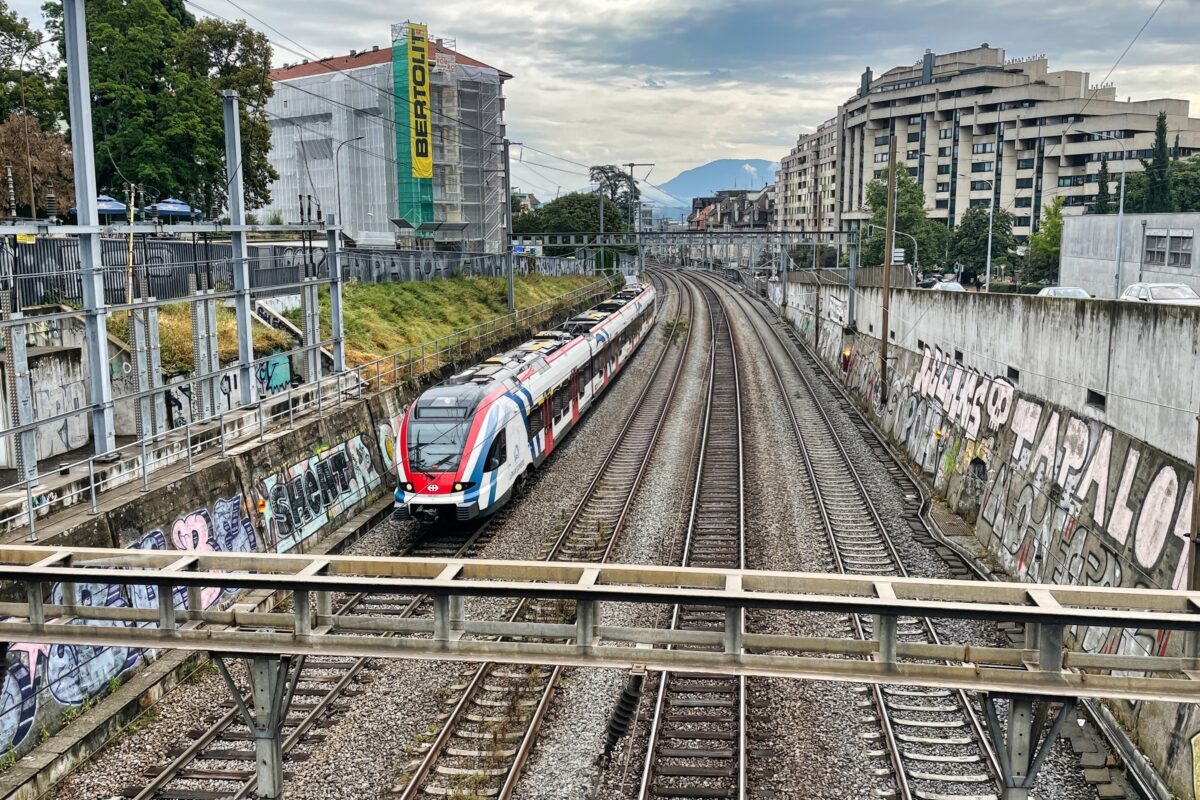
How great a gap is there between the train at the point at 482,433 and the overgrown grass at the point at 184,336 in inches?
222

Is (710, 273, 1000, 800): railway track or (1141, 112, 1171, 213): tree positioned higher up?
(1141, 112, 1171, 213): tree

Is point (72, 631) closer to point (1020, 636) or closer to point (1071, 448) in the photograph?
point (1020, 636)

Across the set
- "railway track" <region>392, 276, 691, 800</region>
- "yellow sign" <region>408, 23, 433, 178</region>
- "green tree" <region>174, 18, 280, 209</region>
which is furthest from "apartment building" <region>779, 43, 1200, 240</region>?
"railway track" <region>392, 276, 691, 800</region>

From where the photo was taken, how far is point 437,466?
1838cm

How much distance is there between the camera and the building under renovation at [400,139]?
63.4 meters

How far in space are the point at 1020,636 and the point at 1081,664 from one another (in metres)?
7.34

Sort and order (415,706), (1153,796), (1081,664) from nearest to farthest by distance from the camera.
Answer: (1081,664), (1153,796), (415,706)

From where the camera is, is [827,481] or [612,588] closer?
[612,588]

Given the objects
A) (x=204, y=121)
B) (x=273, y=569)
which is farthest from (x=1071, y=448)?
(x=204, y=121)

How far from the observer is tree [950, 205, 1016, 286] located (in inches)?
2859

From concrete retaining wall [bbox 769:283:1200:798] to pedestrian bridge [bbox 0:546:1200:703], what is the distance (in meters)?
3.68

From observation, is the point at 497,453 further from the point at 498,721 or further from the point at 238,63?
the point at 238,63

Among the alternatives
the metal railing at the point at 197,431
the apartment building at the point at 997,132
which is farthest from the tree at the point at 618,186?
the metal railing at the point at 197,431

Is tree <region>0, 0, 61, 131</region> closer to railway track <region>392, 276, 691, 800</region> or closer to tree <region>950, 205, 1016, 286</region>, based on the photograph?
railway track <region>392, 276, 691, 800</region>
